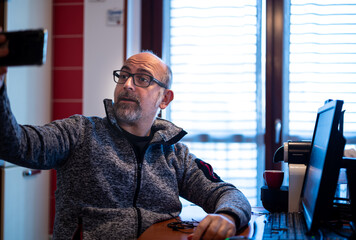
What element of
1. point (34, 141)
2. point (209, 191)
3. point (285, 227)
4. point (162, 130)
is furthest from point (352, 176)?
point (34, 141)

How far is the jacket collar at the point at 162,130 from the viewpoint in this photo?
156 cm

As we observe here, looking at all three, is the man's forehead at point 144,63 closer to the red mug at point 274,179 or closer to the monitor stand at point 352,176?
the red mug at point 274,179

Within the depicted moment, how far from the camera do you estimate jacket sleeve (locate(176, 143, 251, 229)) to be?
1.27 m

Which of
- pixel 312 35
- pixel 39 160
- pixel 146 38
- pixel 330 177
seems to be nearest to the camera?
pixel 330 177

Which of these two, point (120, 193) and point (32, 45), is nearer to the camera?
point (32, 45)

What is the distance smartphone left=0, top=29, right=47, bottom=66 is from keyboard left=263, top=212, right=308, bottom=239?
759 millimetres

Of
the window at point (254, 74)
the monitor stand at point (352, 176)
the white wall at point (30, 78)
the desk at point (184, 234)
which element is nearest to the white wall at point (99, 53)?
the white wall at point (30, 78)

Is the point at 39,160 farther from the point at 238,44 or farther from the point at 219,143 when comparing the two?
the point at 238,44

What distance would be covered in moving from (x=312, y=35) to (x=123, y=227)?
2084mm

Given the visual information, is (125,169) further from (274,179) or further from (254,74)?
(254,74)

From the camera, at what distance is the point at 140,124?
5.45 ft

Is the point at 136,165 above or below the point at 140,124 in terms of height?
below

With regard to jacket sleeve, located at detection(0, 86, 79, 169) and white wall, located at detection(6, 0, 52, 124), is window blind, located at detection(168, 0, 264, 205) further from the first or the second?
jacket sleeve, located at detection(0, 86, 79, 169)

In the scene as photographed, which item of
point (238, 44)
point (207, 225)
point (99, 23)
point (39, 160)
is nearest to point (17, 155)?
point (39, 160)
